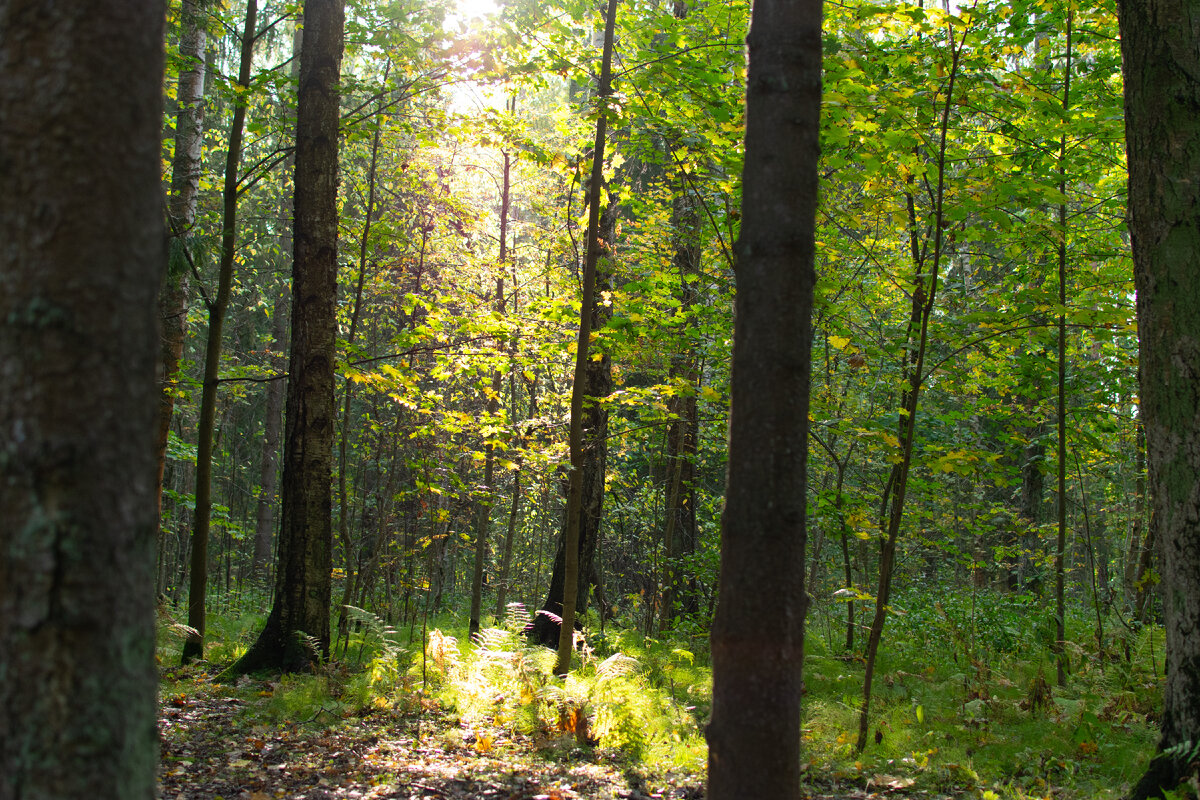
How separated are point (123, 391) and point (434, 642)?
624cm

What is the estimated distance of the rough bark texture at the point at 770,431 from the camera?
2.51 metres

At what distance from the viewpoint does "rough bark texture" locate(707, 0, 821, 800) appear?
2508mm

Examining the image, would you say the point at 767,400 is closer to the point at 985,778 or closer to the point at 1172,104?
the point at 1172,104

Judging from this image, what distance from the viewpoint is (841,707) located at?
21.2 ft

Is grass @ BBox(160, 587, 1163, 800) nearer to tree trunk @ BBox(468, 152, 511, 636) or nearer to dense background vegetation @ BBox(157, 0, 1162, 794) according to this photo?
dense background vegetation @ BBox(157, 0, 1162, 794)

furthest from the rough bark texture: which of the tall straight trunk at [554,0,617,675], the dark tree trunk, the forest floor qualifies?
the dark tree trunk

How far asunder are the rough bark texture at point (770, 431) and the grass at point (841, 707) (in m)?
2.61

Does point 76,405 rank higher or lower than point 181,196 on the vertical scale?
lower

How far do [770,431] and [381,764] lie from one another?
3.78 metres

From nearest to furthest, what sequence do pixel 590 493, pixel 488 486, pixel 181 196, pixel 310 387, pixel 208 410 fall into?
pixel 310 387, pixel 208 410, pixel 181 196, pixel 590 493, pixel 488 486

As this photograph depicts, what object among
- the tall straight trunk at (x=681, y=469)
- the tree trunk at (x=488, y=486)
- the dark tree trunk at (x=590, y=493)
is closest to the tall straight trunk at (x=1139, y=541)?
the tall straight trunk at (x=681, y=469)

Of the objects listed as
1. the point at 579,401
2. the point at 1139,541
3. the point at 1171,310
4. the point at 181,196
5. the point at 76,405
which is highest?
the point at 181,196

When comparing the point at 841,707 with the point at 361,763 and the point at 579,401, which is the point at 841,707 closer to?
the point at 579,401

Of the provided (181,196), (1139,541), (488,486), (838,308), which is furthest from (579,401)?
(1139,541)
